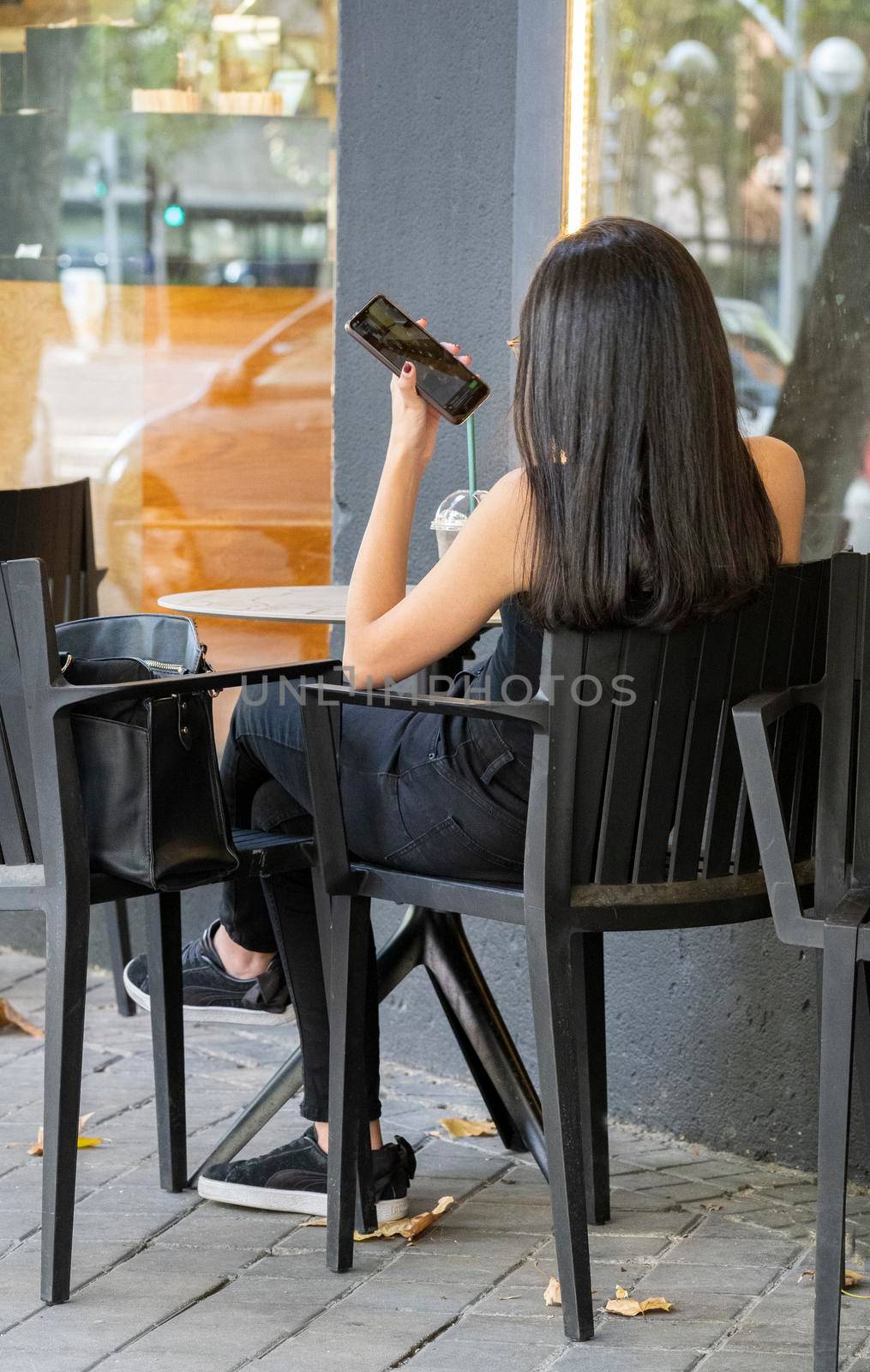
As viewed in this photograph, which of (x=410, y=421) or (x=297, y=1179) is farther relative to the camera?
(x=297, y=1179)

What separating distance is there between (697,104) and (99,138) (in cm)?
156

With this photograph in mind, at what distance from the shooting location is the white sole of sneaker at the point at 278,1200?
288 centimetres

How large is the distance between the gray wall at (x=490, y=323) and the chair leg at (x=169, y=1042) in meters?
0.86

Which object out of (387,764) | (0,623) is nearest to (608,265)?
(387,764)

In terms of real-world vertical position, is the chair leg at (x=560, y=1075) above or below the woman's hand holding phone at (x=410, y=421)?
below

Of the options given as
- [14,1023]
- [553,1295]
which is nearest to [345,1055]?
[553,1295]

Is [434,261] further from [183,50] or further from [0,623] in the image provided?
[0,623]

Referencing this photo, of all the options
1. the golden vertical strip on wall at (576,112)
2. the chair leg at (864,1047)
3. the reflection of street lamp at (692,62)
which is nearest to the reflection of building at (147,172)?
the golden vertical strip on wall at (576,112)

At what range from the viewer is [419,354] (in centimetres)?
265

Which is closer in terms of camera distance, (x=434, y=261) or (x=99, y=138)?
(x=434, y=261)

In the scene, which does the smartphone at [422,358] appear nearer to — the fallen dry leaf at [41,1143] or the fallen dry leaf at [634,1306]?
the fallen dry leaf at [634,1306]

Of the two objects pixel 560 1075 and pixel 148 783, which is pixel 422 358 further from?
pixel 560 1075

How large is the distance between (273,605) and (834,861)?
1016mm

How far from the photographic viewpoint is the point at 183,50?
13.7 ft
